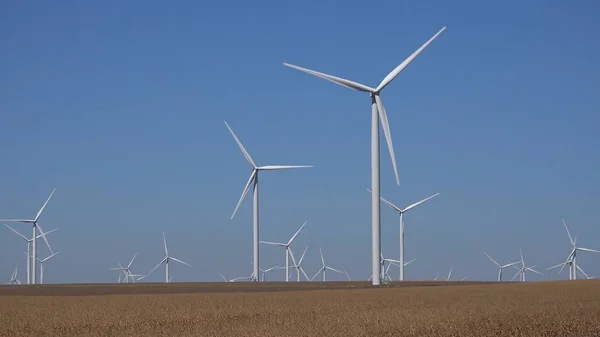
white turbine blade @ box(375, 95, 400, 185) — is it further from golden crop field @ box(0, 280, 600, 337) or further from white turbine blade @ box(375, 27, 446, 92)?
golden crop field @ box(0, 280, 600, 337)

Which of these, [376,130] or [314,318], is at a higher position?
[376,130]

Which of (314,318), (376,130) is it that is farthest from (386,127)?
(314,318)

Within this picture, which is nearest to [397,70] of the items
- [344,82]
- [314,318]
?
[344,82]

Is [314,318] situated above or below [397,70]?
below

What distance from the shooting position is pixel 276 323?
3578 centimetres

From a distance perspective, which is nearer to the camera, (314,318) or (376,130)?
(314,318)

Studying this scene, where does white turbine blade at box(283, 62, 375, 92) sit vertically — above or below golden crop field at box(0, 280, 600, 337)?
above

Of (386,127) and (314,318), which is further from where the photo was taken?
(386,127)

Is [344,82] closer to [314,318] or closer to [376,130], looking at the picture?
[376,130]

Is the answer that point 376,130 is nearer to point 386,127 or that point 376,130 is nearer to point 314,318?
point 386,127

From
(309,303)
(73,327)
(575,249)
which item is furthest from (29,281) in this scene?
(73,327)

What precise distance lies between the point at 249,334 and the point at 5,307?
25.0 meters

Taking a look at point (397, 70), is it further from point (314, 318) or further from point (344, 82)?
point (314, 318)

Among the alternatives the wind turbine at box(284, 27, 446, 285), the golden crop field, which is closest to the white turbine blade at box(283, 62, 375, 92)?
the wind turbine at box(284, 27, 446, 285)
